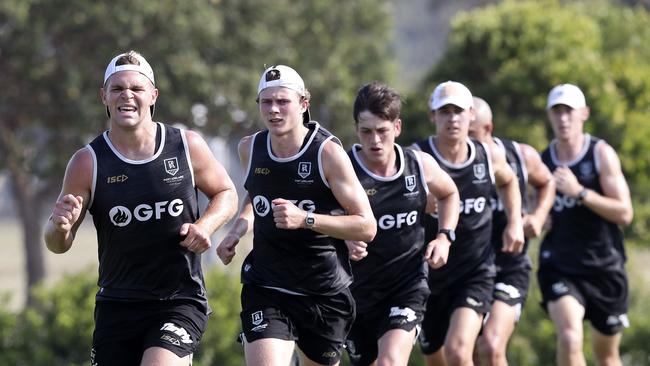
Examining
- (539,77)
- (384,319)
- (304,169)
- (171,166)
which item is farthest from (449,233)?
(539,77)

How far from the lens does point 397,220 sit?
26.4 ft

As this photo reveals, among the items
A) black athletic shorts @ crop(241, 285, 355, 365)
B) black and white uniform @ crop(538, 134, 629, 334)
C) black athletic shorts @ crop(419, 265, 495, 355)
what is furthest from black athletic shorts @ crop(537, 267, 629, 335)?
black athletic shorts @ crop(241, 285, 355, 365)

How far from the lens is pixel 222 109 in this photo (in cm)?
2278

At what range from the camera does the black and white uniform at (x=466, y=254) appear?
9.10 metres

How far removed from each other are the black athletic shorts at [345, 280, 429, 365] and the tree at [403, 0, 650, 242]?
775 centimetres

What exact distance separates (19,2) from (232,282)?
27.8ft

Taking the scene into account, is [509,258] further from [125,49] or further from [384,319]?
[125,49]

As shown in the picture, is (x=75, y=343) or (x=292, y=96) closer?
(x=292, y=96)

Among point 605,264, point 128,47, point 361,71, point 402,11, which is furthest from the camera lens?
point 402,11

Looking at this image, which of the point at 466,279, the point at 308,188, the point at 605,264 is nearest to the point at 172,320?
the point at 308,188

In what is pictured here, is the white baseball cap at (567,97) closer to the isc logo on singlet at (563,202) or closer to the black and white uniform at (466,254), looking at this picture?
the isc logo on singlet at (563,202)

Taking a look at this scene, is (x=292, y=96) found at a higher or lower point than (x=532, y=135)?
lower

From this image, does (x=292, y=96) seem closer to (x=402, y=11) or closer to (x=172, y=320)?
(x=172, y=320)

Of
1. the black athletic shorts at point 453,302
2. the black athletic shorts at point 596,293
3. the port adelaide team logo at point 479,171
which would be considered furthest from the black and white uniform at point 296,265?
the black athletic shorts at point 596,293
